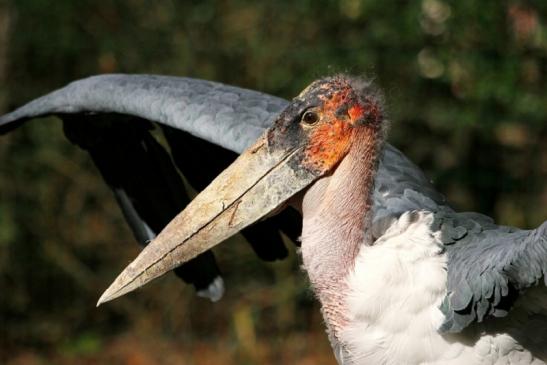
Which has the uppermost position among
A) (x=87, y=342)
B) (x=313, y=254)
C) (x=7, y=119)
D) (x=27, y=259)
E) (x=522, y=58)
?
(x=7, y=119)

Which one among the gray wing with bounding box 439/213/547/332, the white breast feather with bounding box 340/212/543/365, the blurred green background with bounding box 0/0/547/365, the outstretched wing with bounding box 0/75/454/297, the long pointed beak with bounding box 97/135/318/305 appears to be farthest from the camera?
the blurred green background with bounding box 0/0/547/365

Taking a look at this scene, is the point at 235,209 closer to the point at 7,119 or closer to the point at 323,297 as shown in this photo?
the point at 323,297

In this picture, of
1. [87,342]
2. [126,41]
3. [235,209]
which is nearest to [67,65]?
[126,41]

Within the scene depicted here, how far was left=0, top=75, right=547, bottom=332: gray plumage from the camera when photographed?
3836 millimetres

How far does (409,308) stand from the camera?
4.13 m

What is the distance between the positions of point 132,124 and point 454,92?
369cm

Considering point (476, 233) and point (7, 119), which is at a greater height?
point (7, 119)

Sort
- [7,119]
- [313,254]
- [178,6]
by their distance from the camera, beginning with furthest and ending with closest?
[178,6]
[7,119]
[313,254]

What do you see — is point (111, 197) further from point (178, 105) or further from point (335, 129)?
point (335, 129)

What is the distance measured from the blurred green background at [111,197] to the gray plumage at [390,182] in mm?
3477

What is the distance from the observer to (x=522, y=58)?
872 cm

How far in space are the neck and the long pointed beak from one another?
0.12 metres

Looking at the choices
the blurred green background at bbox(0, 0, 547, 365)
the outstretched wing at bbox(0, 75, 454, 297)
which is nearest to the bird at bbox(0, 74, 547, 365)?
the outstretched wing at bbox(0, 75, 454, 297)

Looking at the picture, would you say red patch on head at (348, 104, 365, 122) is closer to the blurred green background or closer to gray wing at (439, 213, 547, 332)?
gray wing at (439, 213, 547, 332)
